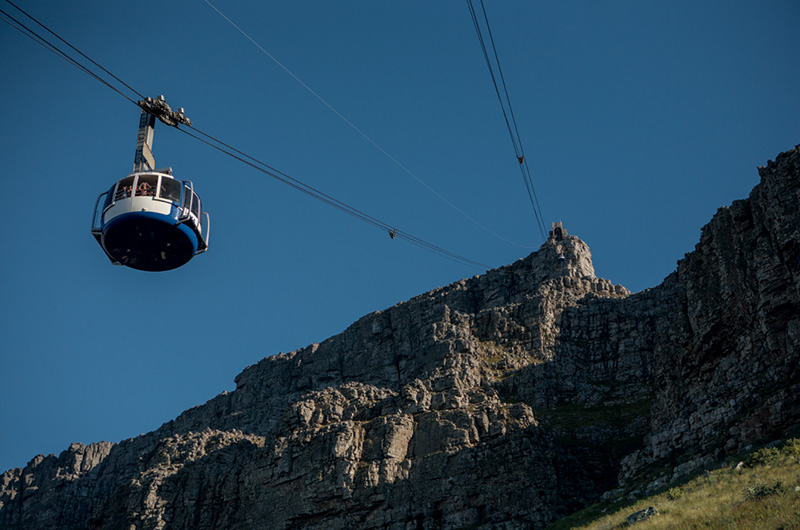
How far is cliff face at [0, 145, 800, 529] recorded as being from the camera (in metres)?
59.9

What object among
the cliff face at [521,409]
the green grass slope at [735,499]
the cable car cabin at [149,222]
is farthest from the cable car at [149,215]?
the cliff face at [521,409]

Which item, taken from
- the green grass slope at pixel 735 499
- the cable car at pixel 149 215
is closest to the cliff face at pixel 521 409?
the green grass slope at pixel 735 499

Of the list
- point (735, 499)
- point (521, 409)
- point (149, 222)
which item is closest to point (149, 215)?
point (149, 222)

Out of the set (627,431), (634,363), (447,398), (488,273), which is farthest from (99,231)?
(488,273)

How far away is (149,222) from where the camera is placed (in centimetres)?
3791

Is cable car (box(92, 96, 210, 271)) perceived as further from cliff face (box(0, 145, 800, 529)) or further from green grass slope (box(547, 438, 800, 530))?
cliff face (box(0, 145, 800, 529))

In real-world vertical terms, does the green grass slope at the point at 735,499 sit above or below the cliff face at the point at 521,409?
below

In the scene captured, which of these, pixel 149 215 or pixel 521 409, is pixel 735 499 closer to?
pixel 149 215

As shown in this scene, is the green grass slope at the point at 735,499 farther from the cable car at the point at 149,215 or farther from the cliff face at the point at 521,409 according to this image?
the cable car at the point at 149,215

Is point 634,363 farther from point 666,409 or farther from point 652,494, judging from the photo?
point 652,494

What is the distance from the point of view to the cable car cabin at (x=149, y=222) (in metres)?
37.8

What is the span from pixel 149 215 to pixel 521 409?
45.9m

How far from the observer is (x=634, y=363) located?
341ft

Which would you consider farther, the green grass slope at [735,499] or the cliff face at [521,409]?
the cliff face at [521,409]
